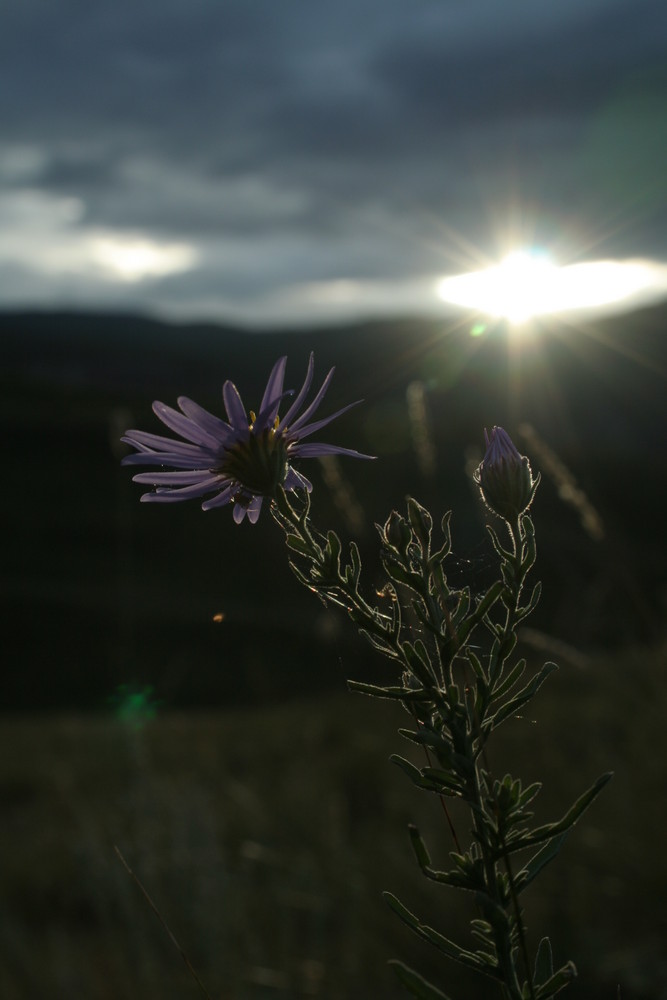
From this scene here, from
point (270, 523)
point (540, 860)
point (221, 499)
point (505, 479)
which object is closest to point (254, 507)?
point (221, 499)

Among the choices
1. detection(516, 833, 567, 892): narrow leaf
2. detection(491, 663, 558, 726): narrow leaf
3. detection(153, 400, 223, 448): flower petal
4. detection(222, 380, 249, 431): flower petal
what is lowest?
detection(516, 833, 567, 892): narrow leaf

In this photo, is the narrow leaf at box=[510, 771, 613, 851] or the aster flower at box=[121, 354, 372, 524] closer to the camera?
the narrow leaf at box=[510, 771, 613, 851]

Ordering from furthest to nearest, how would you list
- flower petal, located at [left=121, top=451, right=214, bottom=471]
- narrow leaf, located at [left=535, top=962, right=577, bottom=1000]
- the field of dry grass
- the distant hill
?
the distant hill, the field of dry grass, flower petal, located at [left=121, top=451, right=214, bottom=471], narrow leaf, located at [left=535, top=962, right=577, bottom=1000]

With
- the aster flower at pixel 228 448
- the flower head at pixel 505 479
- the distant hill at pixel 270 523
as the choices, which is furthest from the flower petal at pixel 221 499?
the distant hill at pixel 270 523

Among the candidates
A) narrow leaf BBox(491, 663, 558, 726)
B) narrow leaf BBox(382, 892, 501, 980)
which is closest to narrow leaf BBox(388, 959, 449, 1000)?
narrow leaf BBox(382, 892, 501, 980)

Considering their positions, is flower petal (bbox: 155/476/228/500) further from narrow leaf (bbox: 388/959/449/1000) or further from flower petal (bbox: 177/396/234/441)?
narrow leaf (bbox: 388/959/449/1000)

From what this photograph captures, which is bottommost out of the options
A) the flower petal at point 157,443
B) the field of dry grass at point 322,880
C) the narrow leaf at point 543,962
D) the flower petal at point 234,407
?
the field of dry grass at point 322,880

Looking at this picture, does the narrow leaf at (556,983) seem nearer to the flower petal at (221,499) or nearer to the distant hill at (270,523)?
the flower petal at (221,499)
